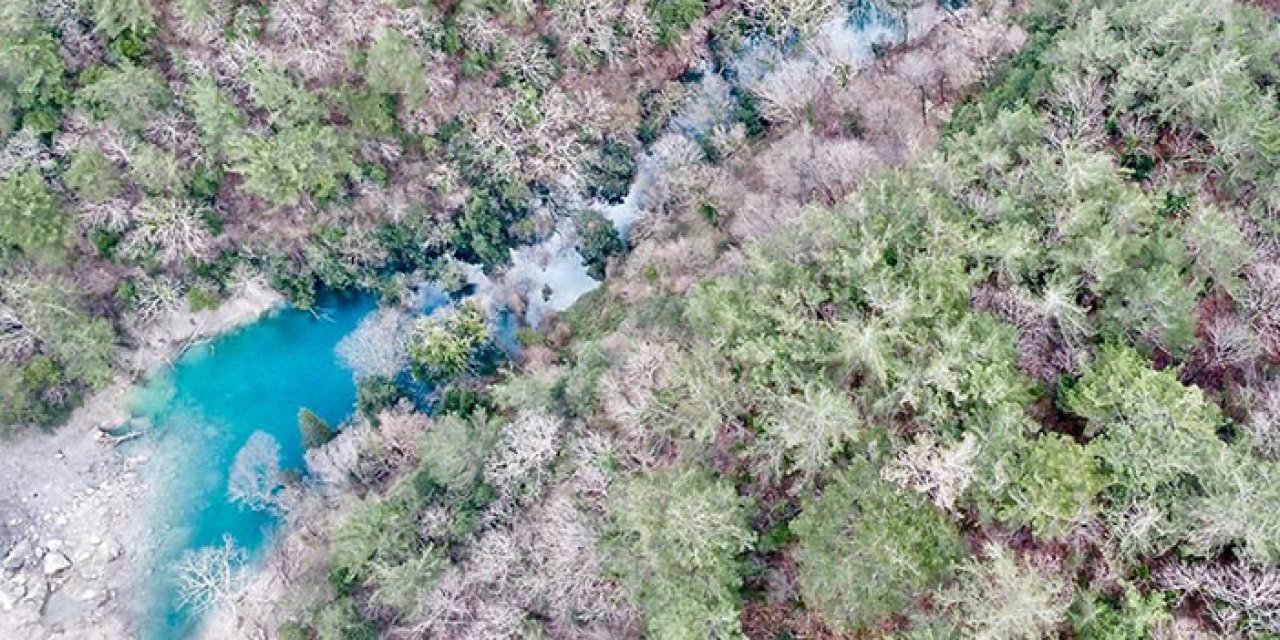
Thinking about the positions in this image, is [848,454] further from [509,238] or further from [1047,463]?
[509,238]

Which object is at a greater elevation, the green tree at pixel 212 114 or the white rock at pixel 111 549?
the green tree at pixel 212 114

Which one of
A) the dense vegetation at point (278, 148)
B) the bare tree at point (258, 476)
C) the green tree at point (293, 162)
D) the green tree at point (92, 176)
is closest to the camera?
the green tree at point (92, 176)

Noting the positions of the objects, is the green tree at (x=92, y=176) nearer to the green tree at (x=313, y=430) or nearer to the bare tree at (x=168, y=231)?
the bare tree at (x=168, y=231)

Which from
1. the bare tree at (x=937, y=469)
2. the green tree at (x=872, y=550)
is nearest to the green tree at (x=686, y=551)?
the green tree at (x=872, y=550)

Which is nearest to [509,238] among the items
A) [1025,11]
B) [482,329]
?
[482,329]

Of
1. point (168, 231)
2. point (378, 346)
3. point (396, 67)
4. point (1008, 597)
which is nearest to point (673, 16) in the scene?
point (396, 67)

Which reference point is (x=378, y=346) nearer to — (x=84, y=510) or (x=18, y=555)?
(x=84, y=510)
